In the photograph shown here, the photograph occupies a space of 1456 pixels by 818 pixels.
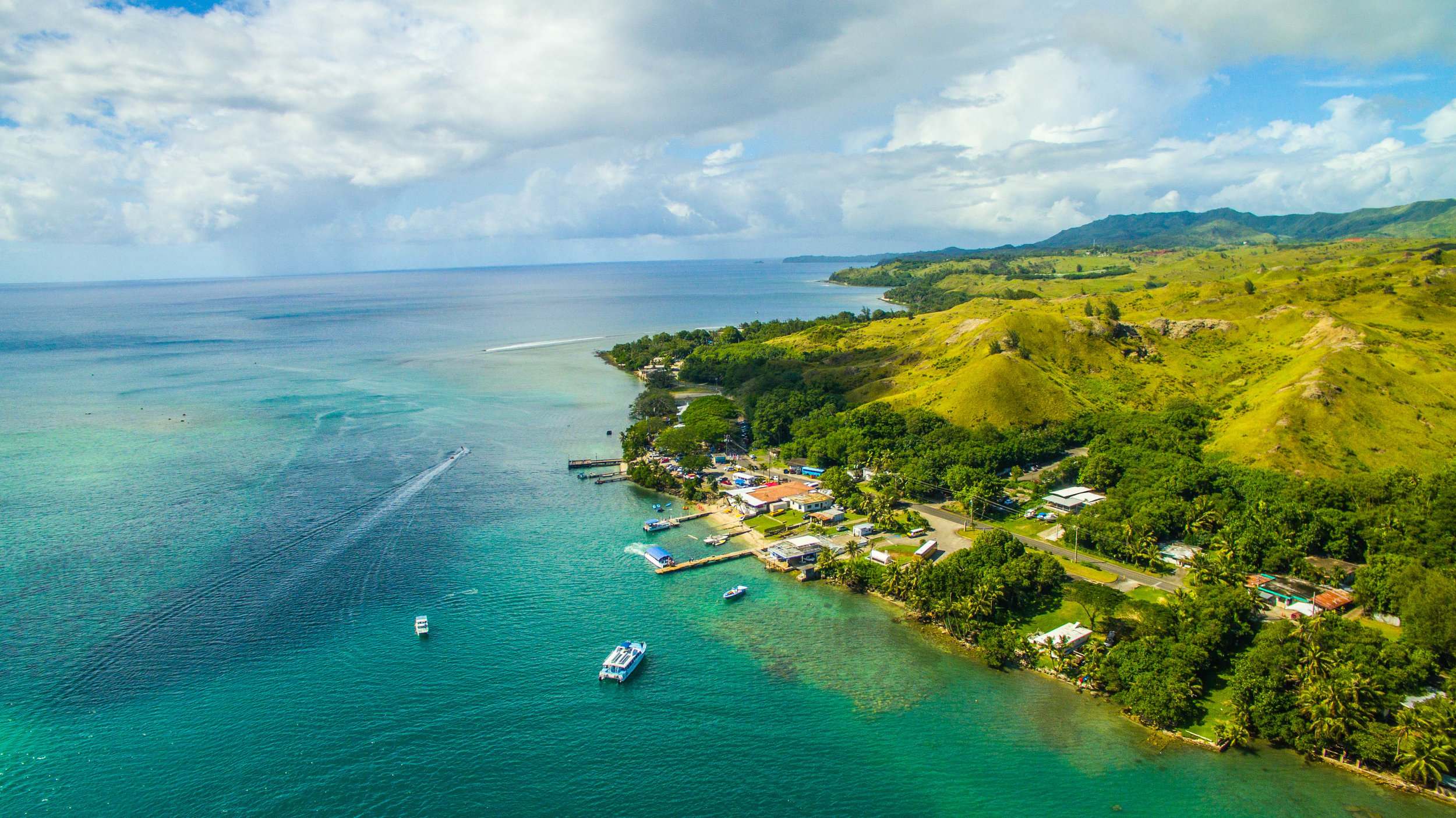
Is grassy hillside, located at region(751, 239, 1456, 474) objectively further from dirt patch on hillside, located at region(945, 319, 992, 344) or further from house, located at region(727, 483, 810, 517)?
house, located at region(727, 483, 810, 517)

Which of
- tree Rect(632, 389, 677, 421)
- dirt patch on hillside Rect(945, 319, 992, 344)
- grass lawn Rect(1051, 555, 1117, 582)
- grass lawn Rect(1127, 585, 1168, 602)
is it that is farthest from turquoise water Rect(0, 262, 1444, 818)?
dirt patch on hillside Rect(945, 319, 992, 344)

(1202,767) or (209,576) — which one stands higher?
(209,576)

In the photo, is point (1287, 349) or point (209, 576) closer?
point (209, 576)

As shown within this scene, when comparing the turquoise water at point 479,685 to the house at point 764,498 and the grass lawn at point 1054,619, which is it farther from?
the house at point 764,498

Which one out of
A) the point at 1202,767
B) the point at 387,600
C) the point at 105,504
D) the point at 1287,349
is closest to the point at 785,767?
the point at 1202,767

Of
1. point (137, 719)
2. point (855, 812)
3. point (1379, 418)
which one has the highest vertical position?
point (1379, 418)

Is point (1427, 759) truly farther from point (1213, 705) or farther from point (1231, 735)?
point (1213, 705)

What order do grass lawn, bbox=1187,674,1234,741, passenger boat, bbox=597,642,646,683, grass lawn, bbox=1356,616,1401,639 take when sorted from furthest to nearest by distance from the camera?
grass lawn, bbox=1356,616,1401,639 → passenger boat, bbox=597,642,646,683 → grass lawn, bbox=1187,674,1234,741

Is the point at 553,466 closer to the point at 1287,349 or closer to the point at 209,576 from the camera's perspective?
the point at 209,576
